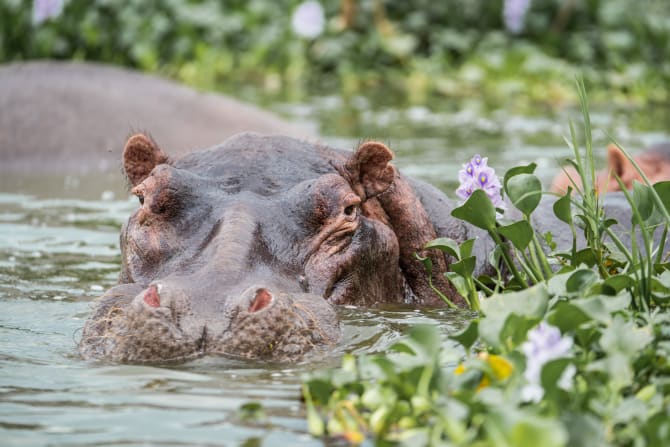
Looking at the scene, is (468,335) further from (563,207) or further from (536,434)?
(536,434)

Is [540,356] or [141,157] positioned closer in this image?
[540,356]

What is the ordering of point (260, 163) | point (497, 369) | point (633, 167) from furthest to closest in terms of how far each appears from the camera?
point (633, 167) → point (260, 163) → point (497, 369)

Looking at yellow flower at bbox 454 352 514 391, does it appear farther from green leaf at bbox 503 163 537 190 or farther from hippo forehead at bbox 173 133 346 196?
hippo forehead at bbox 173 133 346 196

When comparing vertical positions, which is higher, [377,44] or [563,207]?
[377,44]

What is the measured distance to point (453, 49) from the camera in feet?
60.2

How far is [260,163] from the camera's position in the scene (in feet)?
16.1

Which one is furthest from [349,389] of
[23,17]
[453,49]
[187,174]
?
[453,49]

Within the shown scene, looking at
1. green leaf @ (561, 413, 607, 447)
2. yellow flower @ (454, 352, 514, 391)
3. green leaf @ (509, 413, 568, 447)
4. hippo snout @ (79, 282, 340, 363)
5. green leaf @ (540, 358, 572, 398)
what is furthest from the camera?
hippo snout @ (79, 282, 340, 363)

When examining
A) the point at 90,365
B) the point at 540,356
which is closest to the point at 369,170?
the point at 90,365

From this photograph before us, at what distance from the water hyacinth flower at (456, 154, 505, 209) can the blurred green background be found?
10939 millimetres

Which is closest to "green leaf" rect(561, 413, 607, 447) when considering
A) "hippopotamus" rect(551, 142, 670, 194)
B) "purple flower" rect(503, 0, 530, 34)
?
"hippopotamus" rect(551, 142, 670, 194)

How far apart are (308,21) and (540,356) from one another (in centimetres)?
1496

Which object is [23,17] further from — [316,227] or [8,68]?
[316,227]

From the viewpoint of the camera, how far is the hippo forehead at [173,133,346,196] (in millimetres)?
4809
